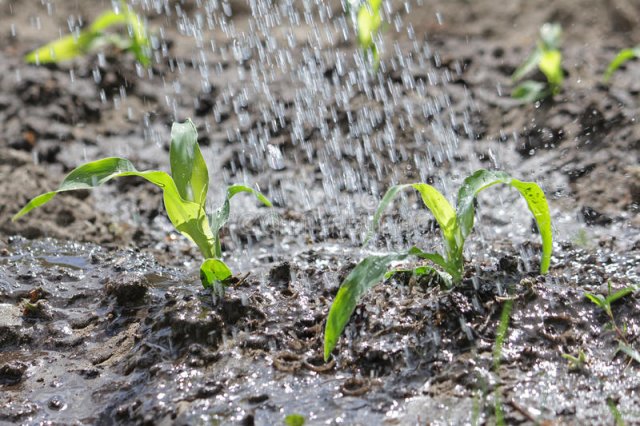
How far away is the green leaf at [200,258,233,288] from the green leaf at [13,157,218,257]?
0.13 m

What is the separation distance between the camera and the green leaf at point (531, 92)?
430 centimetres

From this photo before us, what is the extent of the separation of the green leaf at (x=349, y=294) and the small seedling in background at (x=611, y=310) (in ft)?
2.15

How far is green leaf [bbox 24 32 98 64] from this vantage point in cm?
479

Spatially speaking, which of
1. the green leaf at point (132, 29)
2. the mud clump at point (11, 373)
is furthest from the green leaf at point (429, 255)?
the green leaf at point (132, 29)

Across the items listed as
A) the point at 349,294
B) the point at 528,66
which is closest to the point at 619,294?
the point at 349,294

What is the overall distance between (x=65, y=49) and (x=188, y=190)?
2.85 meters

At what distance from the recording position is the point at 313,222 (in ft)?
11.7

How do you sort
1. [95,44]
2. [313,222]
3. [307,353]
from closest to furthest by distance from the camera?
[307,353]
[313,222]
[95,44]

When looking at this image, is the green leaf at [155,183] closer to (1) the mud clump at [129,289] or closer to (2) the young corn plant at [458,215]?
(1) the mud clump at [129,289]

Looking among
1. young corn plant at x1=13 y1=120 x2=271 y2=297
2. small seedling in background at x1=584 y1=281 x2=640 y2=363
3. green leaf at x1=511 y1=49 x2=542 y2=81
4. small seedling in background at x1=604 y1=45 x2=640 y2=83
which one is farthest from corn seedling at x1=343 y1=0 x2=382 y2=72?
small seedling in background at x1=584 y1=281 x2=640 y2=363

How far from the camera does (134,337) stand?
231 cm

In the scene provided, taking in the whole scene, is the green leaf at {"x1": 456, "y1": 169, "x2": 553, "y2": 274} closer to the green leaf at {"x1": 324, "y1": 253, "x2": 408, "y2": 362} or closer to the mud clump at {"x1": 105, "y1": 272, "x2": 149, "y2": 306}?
the green leaf at {"x1": 324, "y1": 253, "x2": 408, "y2": 362}

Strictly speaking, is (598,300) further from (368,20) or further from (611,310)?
(368,20)

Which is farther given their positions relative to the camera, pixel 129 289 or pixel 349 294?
pixel 129 289
